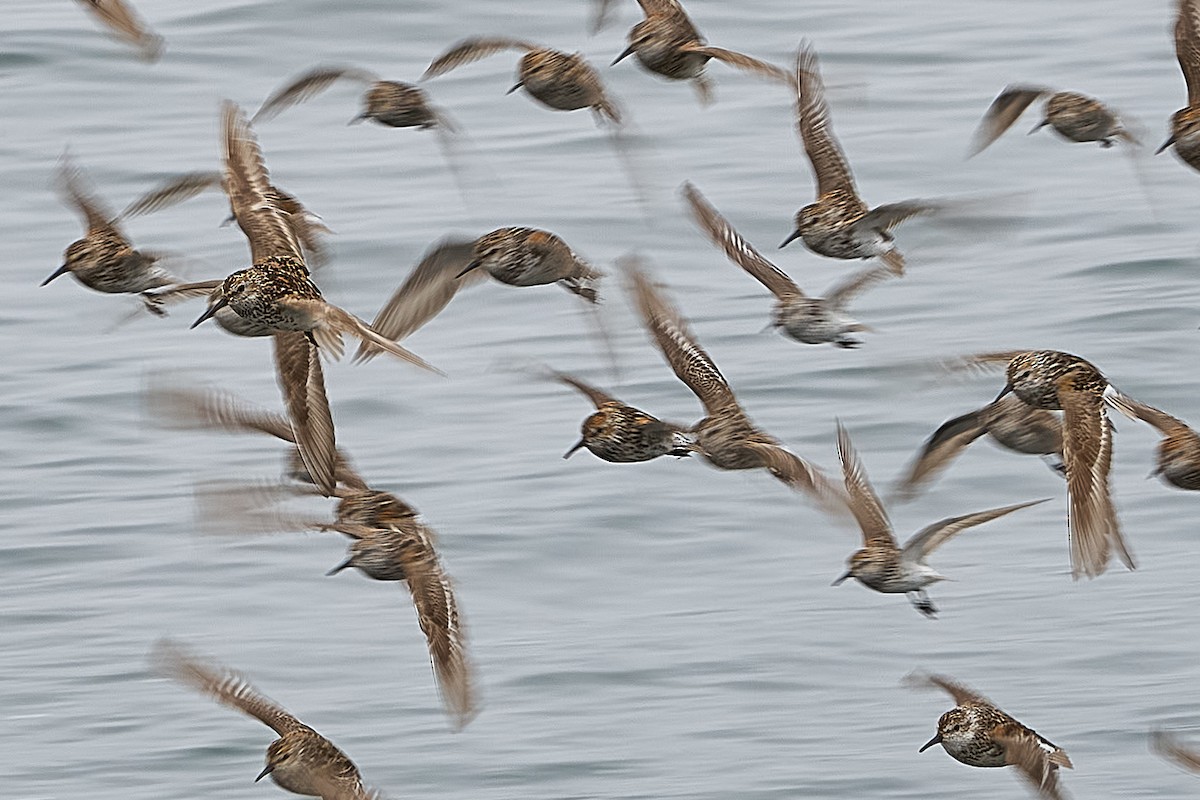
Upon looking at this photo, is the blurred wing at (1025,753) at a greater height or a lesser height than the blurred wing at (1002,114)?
lesser

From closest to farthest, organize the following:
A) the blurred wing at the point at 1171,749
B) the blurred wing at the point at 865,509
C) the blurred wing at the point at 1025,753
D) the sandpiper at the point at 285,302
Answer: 1. the sandpiper at the point at 285,302
2. the blurred wing at the point at 1025,753
3. the blurred wing at the point at 865,509
4. the blurred wing at the point at 1171,749

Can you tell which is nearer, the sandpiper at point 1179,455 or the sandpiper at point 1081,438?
the sandpiper at point 1081,438

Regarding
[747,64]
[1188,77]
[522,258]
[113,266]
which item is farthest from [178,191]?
[1188,77]

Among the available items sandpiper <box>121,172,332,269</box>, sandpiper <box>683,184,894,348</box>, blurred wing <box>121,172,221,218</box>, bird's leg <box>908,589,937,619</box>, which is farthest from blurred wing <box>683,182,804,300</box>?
blurred wing <box>121,172,221,218</box>

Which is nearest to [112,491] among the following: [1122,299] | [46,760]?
[46,760]

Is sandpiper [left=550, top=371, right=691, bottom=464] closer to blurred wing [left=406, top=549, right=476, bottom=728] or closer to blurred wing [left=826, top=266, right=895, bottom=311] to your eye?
blurred wing [left=826, top=266, right=895, bottom=311]

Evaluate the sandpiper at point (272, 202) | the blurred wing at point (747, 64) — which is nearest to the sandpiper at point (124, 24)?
the sandpiper at point (272, 202)

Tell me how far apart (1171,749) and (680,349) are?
3041 mm

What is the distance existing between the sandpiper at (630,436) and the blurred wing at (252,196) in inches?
50.8

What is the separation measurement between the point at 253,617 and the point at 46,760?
2.15 meters

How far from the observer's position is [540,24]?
1102 inches

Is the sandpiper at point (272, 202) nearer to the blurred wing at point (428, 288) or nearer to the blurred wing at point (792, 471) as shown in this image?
the blurred wing at point (428, 288)

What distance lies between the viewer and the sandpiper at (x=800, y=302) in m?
10.4

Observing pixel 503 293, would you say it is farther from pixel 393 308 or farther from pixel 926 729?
pixel 393 308
